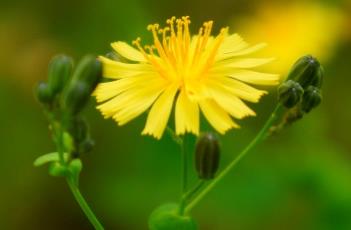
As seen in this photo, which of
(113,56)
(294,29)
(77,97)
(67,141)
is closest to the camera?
(77,97)

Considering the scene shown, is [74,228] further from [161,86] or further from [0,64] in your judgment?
[161,86]

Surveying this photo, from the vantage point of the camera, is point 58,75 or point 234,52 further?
point 234,52

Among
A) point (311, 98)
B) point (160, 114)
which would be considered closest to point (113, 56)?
point (160, 114)

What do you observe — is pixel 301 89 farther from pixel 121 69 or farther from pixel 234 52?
pixel 121 69

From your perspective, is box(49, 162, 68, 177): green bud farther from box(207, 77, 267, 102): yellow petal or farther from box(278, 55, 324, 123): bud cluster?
box(278, 55, 324, 123): bud cluster

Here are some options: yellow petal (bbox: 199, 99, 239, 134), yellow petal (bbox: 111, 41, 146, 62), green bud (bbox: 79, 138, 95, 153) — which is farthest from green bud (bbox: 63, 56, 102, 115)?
yellow petal (bbox: 111, 41, 146, 62)

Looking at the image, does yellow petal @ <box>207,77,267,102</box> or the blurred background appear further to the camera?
the blurred background
